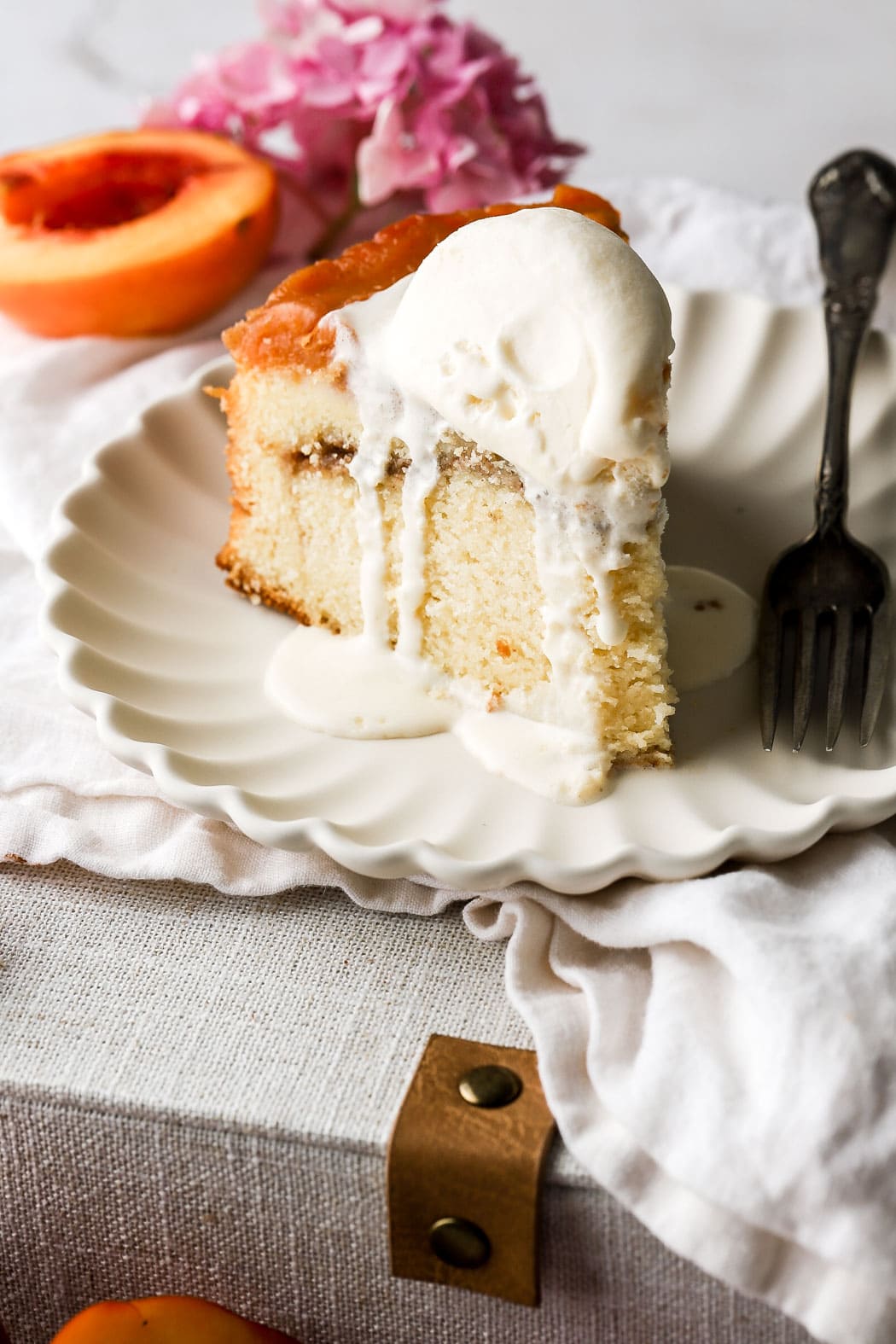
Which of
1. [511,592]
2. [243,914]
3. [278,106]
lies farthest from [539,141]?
[243,914]

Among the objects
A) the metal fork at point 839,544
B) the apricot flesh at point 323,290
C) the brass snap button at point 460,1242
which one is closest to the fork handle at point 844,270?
the metal fork at point 839,544

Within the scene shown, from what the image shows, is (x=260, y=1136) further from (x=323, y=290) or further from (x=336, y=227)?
(x=336, y=227)

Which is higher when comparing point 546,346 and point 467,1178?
point 546,346

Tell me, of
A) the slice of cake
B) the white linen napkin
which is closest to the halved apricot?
the slice of cake

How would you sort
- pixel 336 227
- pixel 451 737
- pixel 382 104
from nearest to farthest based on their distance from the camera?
pixel 451 737
pixel 382 104
pixel 336 227

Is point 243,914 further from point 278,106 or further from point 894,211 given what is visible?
point 278,106

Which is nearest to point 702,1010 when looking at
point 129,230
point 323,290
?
point 323,290

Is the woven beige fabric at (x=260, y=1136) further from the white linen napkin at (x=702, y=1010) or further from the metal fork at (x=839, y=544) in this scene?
the metal fork at (x=839, y=544)
